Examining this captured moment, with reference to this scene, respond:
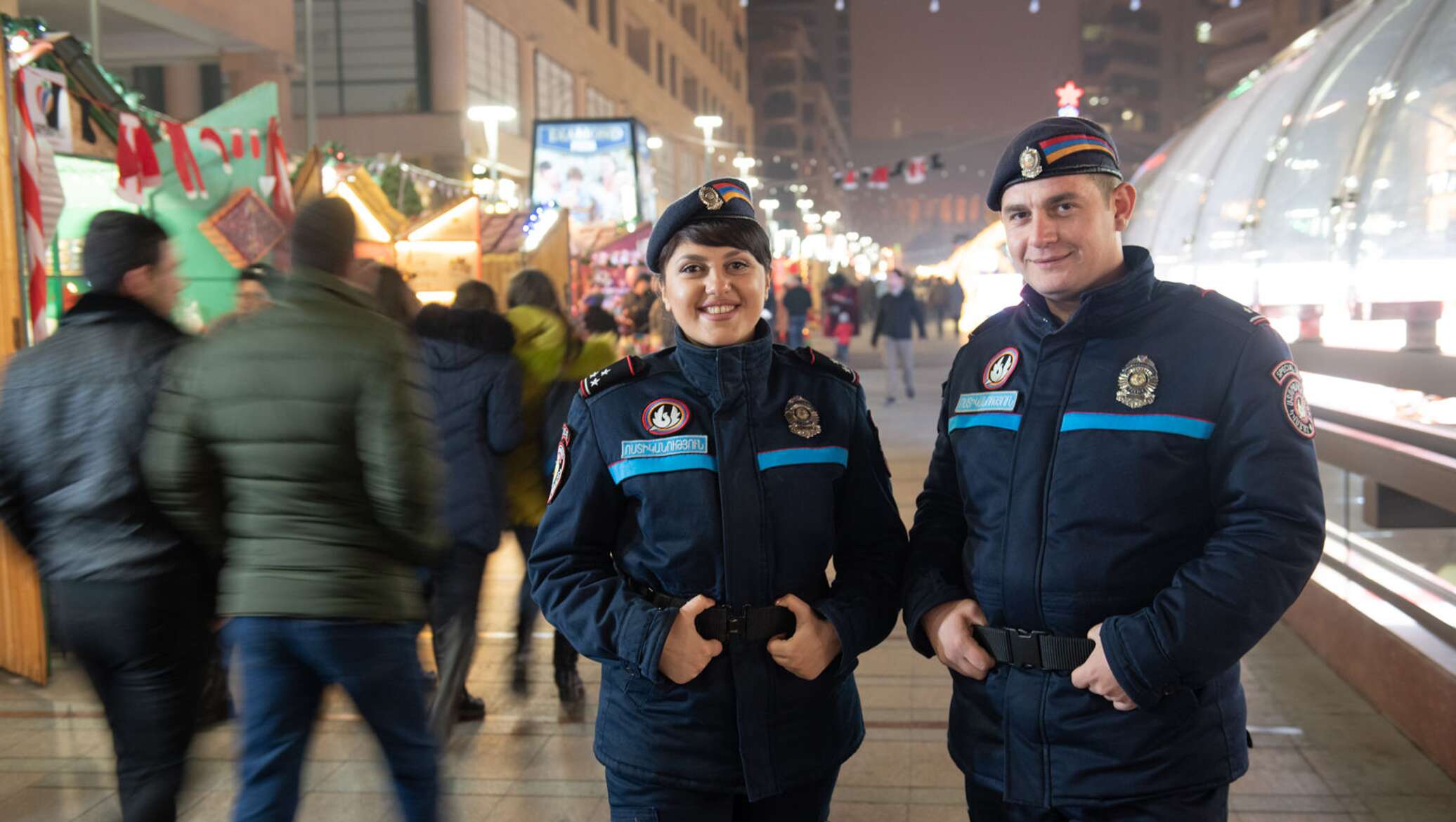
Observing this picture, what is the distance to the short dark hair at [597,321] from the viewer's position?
343 inches

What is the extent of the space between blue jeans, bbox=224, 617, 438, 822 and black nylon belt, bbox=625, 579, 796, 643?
980 millimetres

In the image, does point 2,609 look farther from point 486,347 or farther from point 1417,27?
point 1417,27

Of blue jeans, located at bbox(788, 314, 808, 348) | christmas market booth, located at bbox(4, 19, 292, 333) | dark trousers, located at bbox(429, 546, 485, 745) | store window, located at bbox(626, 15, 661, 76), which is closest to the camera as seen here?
dark trousers, located at bbox(429, 546, 485, 745)

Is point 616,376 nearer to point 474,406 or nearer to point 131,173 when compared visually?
point 474,406

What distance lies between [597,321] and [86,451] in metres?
5.26

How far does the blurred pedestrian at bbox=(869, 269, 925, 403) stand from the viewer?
18.6m

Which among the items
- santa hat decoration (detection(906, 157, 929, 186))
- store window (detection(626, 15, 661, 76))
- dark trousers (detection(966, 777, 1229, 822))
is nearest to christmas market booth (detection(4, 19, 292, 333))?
dark trousers (detection(966, 777, 1229, 822))

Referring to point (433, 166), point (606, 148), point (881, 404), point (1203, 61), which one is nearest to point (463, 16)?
point (433, 166)

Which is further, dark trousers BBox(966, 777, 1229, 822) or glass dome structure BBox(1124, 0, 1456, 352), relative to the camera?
glass dome structure BBox(1124, 0, 1456, 352)

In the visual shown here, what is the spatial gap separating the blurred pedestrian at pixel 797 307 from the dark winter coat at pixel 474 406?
19227 mm

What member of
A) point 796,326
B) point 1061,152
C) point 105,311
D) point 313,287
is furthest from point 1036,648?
point 796,326

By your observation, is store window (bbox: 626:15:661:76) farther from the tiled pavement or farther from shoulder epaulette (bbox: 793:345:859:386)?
shoulder epaulette (bbox: 793:345:859:386)

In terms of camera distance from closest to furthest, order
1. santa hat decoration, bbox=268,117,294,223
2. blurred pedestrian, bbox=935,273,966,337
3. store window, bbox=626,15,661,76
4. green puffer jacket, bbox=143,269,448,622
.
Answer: green puffer jacket, bbox=143,269,448,622 → santa hat decoration, bbox=268,117,294,223 → blurred pedestrian, bbox=935,273,966,337 → store window, bbox=626,15,661,76

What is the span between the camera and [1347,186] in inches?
284
